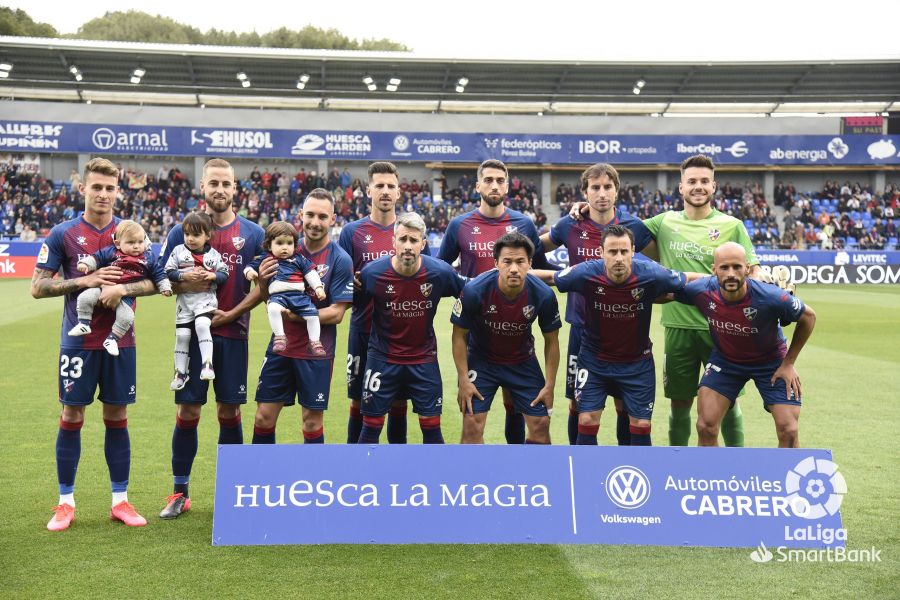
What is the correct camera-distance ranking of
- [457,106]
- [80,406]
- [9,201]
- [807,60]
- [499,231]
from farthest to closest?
[457,106] → [807,60] → [9,201] → [499,231] → [80,406]

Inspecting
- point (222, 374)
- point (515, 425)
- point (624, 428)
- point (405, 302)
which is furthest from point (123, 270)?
point (624, 428)

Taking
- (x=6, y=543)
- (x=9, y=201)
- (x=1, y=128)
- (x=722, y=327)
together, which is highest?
(x=1, y=128)

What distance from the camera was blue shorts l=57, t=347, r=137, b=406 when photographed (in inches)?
214

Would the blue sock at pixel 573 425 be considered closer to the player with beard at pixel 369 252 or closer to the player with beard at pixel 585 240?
the player with beard at pixel 585 240

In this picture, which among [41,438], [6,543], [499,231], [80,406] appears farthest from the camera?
[41,438]

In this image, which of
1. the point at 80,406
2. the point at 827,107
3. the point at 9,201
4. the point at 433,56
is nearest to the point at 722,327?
the point at 80,406

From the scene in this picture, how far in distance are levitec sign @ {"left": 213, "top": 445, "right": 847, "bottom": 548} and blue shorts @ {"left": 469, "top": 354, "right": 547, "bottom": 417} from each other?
84cm

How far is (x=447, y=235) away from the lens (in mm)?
6762

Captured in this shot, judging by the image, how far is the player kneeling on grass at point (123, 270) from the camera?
5.32 metres

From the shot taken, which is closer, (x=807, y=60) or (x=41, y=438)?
(x=41, y=438)

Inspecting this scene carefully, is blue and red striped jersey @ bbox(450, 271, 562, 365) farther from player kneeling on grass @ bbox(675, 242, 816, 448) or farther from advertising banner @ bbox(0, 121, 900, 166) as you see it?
advertising banner @ bbox(0, 121, 900, 166)

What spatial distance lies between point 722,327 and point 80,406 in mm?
4273

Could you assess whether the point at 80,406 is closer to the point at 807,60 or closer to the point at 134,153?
the point at 134,153

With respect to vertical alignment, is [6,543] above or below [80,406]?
below
